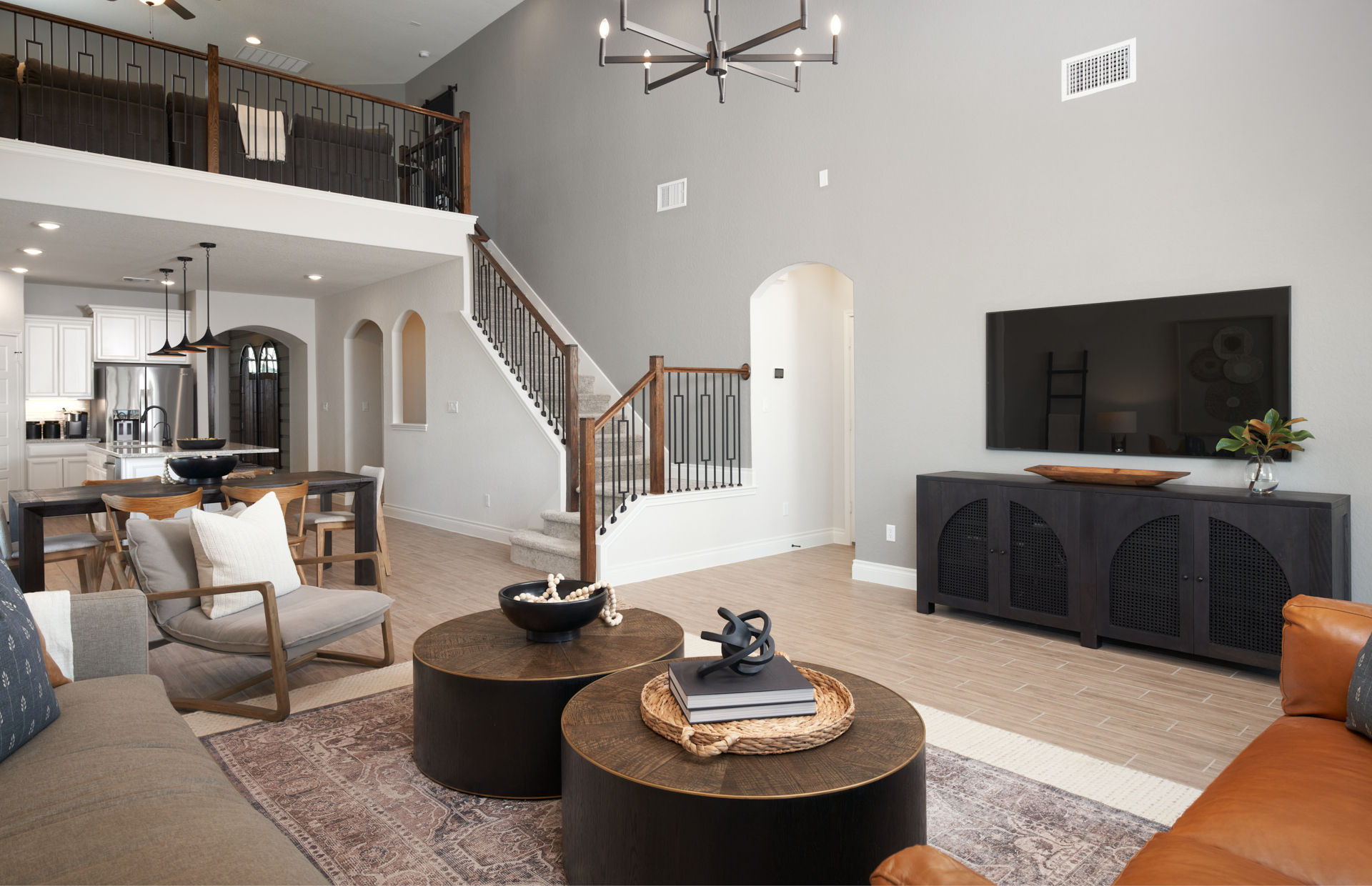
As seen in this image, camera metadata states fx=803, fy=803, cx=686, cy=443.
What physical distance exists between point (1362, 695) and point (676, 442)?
5.48 metres

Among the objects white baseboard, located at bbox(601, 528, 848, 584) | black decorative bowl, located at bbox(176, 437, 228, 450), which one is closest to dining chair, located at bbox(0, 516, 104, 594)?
black decorative bowl, located at bbox(176, 437, 228, 450)

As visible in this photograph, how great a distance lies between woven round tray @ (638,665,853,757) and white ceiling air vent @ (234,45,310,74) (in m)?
11.0

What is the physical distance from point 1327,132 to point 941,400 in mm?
2273

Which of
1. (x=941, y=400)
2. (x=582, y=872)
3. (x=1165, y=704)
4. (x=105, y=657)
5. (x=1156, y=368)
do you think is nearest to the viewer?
(x=582, y=872)

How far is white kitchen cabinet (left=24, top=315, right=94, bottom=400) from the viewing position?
9070 mm

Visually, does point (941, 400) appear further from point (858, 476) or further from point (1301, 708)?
point (1301, 708)

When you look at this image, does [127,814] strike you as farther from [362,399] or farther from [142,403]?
[142,403]

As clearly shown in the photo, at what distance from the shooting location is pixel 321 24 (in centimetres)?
933

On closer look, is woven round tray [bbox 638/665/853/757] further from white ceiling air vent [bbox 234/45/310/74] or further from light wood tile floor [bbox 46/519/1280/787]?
white ceiling air vent [bbox 234/45/310/74]

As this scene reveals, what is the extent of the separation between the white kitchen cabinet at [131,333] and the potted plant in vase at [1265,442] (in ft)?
33.5

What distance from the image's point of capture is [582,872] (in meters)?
1.88

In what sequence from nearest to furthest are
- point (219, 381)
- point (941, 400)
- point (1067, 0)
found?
point (1067, 0) < point (941, 400) < point (219, 381)

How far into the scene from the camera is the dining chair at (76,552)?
13.9 ft

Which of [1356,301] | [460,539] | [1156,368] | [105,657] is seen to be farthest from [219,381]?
[1356,301]
